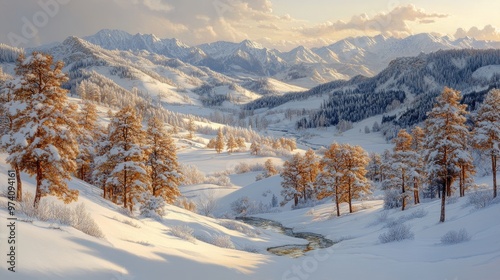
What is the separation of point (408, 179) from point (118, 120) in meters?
31.6

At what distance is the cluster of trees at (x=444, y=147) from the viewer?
952 inches

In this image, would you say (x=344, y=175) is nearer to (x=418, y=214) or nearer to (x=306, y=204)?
(x=306, y=204)

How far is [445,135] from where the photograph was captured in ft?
80.4

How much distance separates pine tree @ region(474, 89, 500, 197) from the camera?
30.4m

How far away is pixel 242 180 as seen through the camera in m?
92.1

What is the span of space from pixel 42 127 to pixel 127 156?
1046 cm

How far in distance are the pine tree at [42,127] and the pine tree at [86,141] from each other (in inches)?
736

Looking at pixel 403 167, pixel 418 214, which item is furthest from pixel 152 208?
pixel 403 167

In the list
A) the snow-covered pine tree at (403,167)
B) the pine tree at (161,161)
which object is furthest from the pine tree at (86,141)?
the snow-covered pine tree at (403,167)

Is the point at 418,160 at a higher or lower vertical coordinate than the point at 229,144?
lower

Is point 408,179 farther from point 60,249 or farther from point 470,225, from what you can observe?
point 60,249

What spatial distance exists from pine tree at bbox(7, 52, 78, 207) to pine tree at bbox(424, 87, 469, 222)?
23634 mm

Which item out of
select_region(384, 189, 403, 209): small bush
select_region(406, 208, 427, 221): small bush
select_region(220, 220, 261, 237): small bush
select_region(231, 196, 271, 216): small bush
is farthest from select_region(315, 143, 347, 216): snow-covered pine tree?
select_region(231, 196, 271, 216): small bush

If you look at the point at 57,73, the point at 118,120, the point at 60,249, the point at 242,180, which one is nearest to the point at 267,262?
the point at 60,249
